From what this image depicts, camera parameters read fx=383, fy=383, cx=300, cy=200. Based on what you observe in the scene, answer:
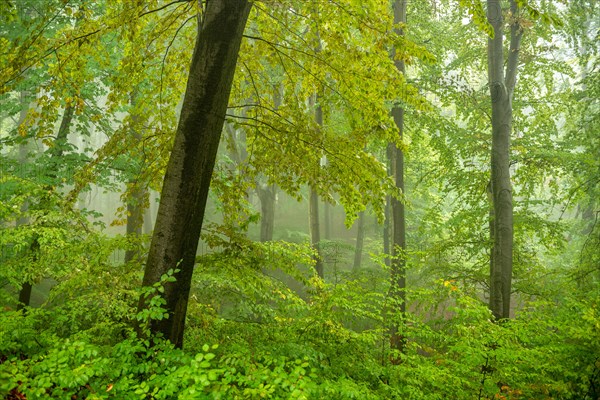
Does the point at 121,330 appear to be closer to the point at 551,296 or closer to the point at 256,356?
the point at 256,356

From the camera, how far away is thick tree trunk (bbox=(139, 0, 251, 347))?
3.88 meters

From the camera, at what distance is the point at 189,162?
3895 millimetres

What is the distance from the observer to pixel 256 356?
370cm

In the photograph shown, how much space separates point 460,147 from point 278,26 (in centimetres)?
700

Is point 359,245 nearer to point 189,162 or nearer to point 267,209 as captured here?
point 267,209

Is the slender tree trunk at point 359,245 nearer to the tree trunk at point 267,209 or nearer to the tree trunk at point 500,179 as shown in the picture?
the tree trunk at point 267,209

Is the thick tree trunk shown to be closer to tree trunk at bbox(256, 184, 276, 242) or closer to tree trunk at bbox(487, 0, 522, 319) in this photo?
tree trunk at bbox(487, 0, 522, 319)

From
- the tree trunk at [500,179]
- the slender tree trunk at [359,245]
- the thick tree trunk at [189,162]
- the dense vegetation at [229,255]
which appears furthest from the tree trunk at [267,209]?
the thick tree trunk at [189,162]

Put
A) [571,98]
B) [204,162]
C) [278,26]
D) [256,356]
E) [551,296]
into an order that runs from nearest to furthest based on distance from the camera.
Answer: [256,356] → [204,162] → [278,26] → [551,296] → [571,98]

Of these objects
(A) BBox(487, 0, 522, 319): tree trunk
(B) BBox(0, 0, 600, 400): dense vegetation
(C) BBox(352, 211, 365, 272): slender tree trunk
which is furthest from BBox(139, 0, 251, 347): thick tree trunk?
(C) BBox(352, 211, 365, 272): slender tree trunk

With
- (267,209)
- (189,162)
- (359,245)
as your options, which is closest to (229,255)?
(189,162)

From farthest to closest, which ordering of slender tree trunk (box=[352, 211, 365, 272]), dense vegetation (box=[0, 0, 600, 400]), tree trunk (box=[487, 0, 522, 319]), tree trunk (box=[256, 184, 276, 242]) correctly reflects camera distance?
slender tree trunk (box=[352, 211, 365, 272]) → tree trunk (box=[256, 184, 276, 242]) → tree trunk (box=[487, 0, 522, 319]) → dense vegetation (box=[0, 0, 600, 400])

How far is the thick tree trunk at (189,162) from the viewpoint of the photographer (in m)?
3.88

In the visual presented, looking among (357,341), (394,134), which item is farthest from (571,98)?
(357,341)
